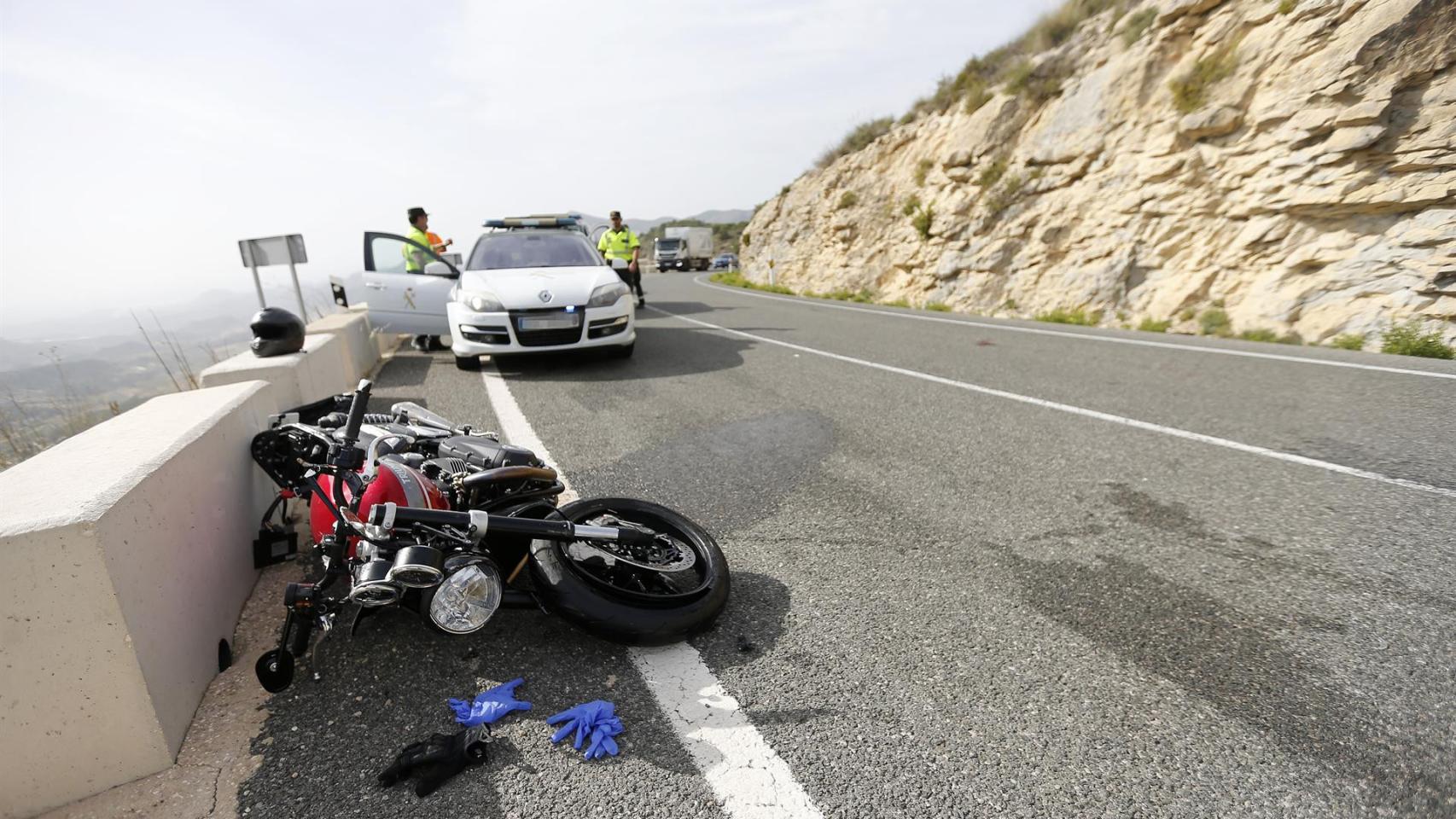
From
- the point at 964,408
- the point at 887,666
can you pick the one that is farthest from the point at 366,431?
the point at 964,408

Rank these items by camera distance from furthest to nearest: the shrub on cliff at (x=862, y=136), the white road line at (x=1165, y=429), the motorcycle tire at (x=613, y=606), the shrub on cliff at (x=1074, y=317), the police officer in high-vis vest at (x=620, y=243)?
the shrub on cliff at (x=862, y=136) < the police officer in high-vis vest at (x=620, y=243) < the shrub on cliff at (x=1074, y=317) < the white road line at (x=1165, y=429) < the motorcycle tire at (x=613, y=606)

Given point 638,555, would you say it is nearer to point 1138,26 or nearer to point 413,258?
point 413,258

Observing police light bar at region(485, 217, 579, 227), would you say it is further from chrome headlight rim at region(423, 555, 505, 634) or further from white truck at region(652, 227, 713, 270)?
white truck at region(652, 227, 713, 270)

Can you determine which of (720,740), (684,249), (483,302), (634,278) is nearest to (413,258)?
(483,302)

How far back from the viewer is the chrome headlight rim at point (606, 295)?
7262mm

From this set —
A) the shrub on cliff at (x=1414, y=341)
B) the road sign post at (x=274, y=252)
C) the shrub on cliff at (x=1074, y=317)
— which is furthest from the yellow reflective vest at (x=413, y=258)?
the shrub on cliff at (x=1414, y=341)

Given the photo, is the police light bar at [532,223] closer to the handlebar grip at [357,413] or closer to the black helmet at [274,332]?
the black helmet at [274,332]

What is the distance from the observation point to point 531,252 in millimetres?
8336

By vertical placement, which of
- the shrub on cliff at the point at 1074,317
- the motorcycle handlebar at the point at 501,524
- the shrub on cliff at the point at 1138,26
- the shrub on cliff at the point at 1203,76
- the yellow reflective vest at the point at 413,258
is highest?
the shrub on cliff at the point at 1138,26

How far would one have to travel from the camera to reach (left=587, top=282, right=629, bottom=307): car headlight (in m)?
7.26

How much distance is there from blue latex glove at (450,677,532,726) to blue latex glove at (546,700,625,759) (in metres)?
0.15

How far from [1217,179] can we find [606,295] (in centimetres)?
941

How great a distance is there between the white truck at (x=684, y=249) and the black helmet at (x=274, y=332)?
3909cm

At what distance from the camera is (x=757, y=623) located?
102 inches
